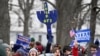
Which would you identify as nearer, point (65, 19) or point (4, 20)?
point (4, 20)

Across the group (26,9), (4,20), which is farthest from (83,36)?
(26,9)

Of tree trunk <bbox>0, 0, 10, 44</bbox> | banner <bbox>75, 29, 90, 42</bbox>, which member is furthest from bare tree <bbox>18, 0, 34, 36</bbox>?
banner <bbox>75, 29, 90, 42</bbox>

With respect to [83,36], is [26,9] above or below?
above

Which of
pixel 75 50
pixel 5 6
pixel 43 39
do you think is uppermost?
pixel 5 6

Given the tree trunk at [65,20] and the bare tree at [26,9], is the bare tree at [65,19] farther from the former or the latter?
the bare tree at [26,9]

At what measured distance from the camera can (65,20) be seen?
19234mm

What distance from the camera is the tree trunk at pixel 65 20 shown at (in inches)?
737

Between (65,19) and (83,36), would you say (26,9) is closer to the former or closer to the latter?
(65,19)

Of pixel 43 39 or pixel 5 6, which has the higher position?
pixel 5 6

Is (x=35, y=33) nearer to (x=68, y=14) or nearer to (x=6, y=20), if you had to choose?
(x=68, y=14)

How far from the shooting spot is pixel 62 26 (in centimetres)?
1938

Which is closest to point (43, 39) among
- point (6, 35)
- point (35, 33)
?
point (35, 33)

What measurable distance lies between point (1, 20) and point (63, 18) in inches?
229

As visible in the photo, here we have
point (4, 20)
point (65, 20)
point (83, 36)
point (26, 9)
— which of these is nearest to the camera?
point (83, 36)
